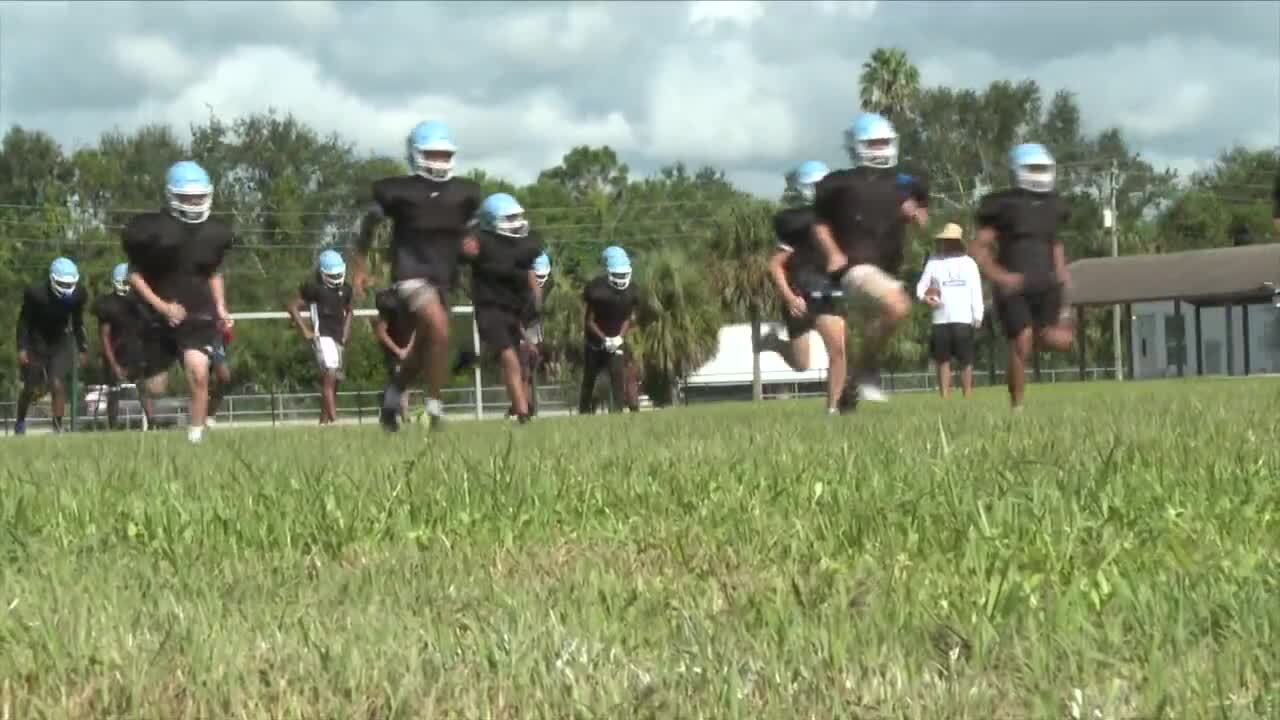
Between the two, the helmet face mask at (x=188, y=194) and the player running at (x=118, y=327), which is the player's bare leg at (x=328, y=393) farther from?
the helmet face mask at (x=188, y=194)

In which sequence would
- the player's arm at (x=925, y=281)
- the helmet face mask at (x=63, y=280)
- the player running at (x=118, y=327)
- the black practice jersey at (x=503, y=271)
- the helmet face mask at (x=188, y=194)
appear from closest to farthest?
the helmet face mask at (x=188, y=194), the black practice jersey at (x=503, y=271), the player's arm at (x=925, y=281), the player running at (x=118, y=327), the helmet face mask at (x=63, y=280)

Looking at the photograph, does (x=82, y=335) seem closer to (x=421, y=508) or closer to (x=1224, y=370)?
(x=421, y=508)

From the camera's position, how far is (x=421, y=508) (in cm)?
620

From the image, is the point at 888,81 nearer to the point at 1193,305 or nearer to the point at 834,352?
the point at 1193,305

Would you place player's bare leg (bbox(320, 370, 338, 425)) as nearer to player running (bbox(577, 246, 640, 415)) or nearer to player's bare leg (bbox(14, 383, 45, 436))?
player running (bbox(577, 246, 640, 415))

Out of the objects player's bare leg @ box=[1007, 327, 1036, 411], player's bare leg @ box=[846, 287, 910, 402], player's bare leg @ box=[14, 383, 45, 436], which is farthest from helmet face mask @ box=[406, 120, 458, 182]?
player's bare leg @ box=[14, 383, 45, 436]

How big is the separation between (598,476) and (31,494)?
83.6 inches

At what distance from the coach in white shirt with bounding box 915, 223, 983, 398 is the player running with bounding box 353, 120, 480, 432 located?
7.53 metres

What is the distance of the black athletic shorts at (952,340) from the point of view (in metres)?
19.4

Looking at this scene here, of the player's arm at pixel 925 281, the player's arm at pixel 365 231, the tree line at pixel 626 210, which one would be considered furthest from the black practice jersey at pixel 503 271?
the tree line at pixel 626 210

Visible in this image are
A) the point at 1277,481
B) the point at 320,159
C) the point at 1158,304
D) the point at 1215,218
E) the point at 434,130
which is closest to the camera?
the point at 1277,481

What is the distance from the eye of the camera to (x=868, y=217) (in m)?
13.4

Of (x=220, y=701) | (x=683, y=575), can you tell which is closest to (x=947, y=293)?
(x=683, y=575)

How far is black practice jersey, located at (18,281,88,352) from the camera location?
73.9 feet
